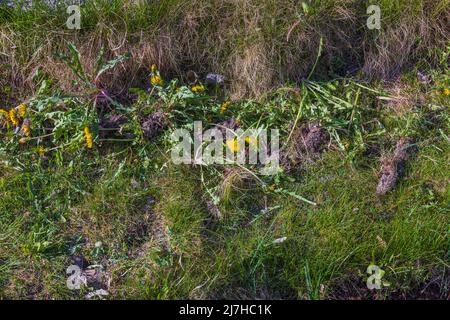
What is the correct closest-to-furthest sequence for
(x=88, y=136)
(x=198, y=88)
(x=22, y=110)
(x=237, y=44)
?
(x=88, y=136), (x=22, y=110), (x=198, y=88), (x=237, y=44)

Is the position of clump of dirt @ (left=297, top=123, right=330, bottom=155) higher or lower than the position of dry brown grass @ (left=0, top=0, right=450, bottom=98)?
lower

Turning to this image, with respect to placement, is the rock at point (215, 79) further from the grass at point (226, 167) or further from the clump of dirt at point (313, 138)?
the clump of dirt at point (313, 138)

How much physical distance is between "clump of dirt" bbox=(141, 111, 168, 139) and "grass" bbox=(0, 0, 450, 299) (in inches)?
1.3

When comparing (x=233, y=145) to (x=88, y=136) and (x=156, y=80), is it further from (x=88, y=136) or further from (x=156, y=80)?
(x=88, y=136)

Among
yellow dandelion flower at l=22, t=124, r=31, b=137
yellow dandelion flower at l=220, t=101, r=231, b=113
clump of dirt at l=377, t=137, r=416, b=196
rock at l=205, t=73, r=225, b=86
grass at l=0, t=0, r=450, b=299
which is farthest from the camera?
rock at l=205, t=73, r=225, b=86

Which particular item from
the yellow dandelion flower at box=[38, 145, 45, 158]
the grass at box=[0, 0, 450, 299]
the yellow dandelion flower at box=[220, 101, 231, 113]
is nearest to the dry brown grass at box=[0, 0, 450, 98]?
the grass at box=[0, 0, 450, 299]

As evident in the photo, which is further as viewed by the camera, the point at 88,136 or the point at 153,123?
the point at 153,123

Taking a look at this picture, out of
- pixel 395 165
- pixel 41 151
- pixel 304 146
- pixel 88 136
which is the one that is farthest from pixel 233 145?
pixel 41 151

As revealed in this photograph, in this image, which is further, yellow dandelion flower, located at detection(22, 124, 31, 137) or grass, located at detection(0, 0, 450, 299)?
yellow dandelion flower, located at detection(22, 124, 31, 137)

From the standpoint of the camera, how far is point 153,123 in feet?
11.2

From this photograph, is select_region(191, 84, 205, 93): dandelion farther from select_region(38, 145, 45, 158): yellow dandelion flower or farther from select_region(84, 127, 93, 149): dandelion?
select_region(38, 145, 45, 158): yellow dandelion flower

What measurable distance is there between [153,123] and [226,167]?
494 millimetres

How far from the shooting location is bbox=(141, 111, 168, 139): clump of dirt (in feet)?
11.2
